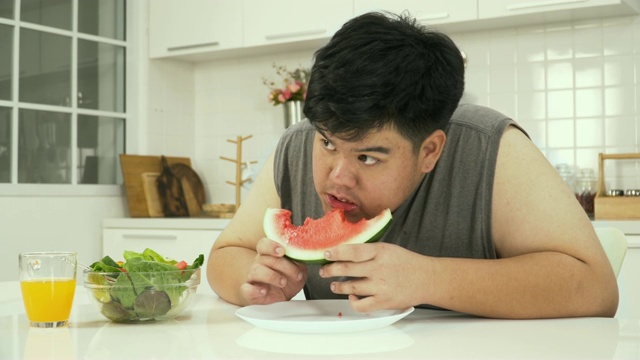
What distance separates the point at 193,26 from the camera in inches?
179

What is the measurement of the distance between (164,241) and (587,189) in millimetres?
2097

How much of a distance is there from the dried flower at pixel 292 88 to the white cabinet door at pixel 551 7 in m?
1.00

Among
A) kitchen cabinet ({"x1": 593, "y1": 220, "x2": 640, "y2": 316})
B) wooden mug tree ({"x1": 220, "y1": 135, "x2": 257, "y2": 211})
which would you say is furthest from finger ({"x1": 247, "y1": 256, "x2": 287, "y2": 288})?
wooden mug tree ({"x1": 220, "y1": 135, "x2": 257, "y2": 211})

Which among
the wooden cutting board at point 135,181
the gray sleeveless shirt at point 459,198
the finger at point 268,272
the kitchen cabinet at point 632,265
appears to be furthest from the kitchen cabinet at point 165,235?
the finger at point 268,272

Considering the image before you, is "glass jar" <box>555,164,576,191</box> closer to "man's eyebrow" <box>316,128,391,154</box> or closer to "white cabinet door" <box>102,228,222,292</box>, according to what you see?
"white cabinet door" <box>102,228,222,292</box>

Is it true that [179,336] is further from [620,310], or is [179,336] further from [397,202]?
[620,310]

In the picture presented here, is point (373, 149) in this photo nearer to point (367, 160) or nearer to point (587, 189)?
point (367, 160)

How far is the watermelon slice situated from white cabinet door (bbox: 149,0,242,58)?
3.03 m

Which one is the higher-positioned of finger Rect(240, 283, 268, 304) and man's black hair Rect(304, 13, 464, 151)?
man's black hair Rect(304, 13, 464, 151)

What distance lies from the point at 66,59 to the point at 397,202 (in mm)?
3180

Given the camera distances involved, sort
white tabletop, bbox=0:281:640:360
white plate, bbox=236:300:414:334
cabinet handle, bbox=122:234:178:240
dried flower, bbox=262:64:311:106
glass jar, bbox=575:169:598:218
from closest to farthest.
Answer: white tabletop, bbox=0:281:640:360
white plate, bbox=236:300:414:334
glass jar, bbox=575:169:598:218
cabinet handle, bbox=122:234:178:240
dried flower, bbox=262:64:311:106

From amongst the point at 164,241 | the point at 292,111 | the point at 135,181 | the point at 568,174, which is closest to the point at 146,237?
the point at 164,241

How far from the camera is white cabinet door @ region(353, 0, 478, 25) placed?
12.4 ft

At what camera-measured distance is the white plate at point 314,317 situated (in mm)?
1287
